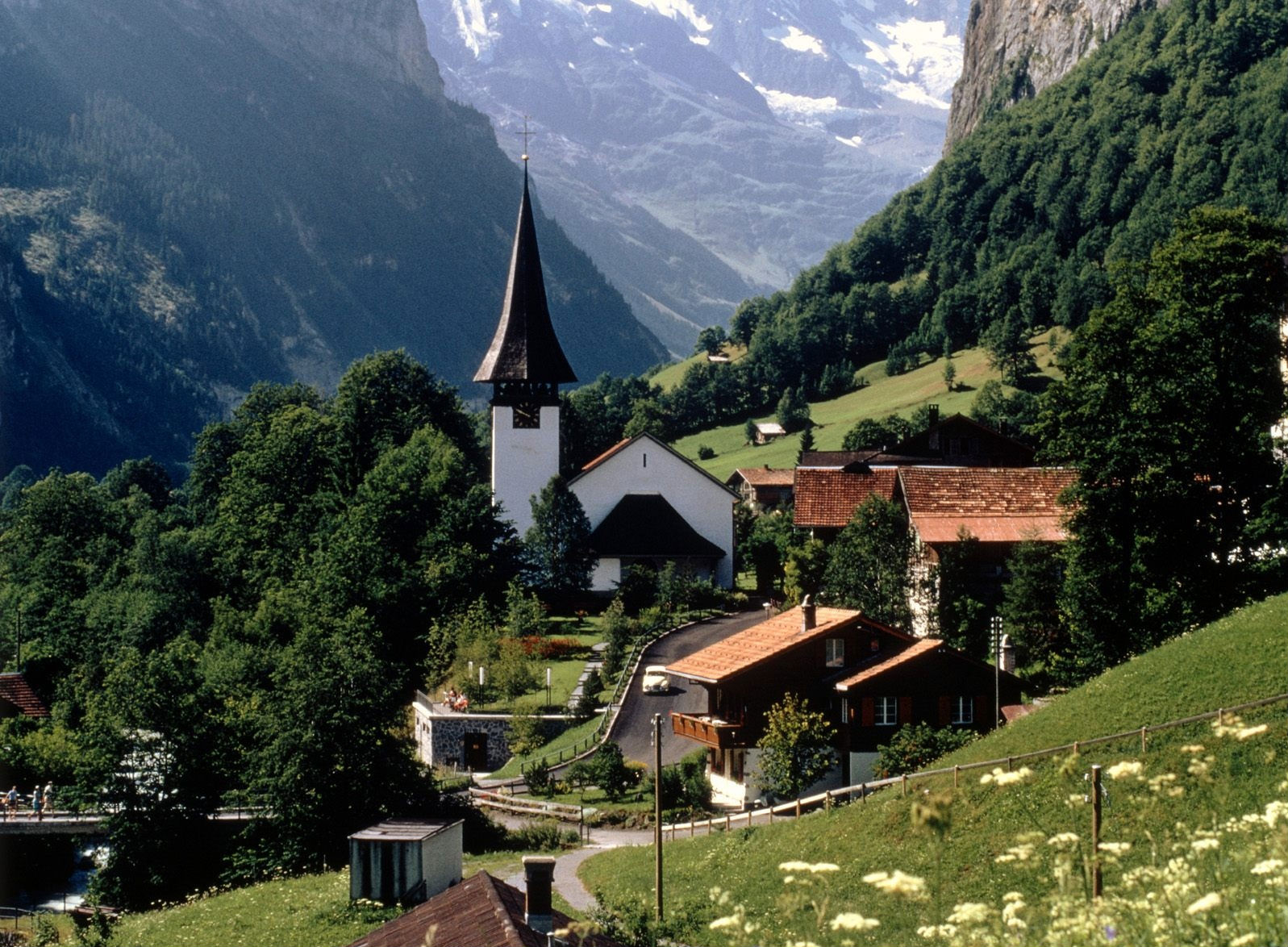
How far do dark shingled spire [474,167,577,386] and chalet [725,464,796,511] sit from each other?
26209 mm

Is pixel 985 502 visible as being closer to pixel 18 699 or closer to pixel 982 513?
pixel 982 513

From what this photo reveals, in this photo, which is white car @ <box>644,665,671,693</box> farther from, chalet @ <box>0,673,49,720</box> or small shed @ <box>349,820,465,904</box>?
chalet @ <box>0,673,49,720</box>

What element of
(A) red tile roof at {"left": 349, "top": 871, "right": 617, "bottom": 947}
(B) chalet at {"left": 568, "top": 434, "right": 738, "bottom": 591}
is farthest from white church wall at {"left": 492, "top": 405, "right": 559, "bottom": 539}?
(A) red tile roof at {"left": 349, "top": 871, "right": 617, "bottom": 947}

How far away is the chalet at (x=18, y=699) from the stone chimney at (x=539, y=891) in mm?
50683

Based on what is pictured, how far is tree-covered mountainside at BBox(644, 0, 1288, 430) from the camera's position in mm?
136375

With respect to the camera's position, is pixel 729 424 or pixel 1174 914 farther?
pixel 729 424

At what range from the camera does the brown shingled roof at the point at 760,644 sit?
42.4 meters

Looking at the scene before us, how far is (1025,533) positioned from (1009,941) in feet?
132

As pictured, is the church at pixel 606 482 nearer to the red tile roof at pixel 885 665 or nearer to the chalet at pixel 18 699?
the chalet at pixel 18 699

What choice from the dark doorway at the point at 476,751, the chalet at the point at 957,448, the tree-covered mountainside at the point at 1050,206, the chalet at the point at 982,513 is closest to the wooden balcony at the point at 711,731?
the chalet at the point at 982,513

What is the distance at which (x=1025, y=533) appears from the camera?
4728cm

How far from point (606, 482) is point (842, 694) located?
35.7m

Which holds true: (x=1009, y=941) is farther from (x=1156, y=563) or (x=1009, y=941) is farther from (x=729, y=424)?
(x=729, y=424)

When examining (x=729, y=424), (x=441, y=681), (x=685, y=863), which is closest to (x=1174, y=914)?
(x=685, y=863)
